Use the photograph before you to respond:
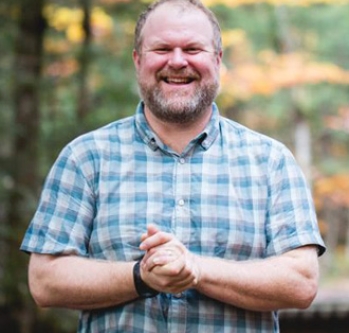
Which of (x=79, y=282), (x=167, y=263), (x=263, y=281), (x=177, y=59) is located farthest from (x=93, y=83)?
(x=167, y=263)

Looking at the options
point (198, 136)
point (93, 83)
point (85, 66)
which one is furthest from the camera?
point (93, 83)

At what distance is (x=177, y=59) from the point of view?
2.21 m

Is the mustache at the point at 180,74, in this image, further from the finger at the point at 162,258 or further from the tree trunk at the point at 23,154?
the tree trunk at the point at 23,154

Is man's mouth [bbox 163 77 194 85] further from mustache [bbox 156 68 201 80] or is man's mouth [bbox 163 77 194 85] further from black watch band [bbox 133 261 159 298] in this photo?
black watch band [bbox 133 261 159 298]

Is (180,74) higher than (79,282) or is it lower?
higher

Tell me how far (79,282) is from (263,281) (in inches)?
21.6

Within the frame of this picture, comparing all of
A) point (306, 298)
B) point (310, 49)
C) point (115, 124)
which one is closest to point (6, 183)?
point (115, 124)

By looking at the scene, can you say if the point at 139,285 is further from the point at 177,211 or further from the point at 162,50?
the point at 162,50

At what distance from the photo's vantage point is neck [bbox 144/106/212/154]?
2.34 metres

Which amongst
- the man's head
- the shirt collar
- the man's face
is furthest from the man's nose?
the shirt collar

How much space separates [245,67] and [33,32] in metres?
7.18

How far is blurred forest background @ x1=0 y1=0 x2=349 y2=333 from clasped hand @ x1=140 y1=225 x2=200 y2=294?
476 cm

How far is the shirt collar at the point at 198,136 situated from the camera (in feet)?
7.64

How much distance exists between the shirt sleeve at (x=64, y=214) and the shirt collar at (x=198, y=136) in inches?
8.3
